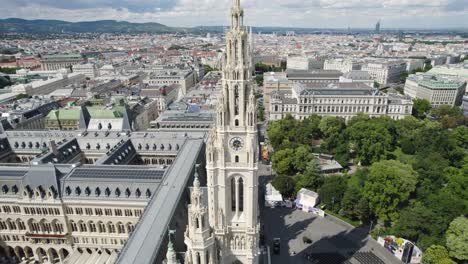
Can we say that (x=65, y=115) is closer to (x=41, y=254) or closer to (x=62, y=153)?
(x=62, y=153)

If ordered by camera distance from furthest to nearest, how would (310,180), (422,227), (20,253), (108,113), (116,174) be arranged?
1. (108,113)
2. (310,180)
3. (20,253)
4. (116,174)
5. (422,227)

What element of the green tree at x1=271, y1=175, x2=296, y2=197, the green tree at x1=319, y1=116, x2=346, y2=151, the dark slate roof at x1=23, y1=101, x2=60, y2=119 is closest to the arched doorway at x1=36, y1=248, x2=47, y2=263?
the green tree at x1=271, y1=175, x2=296, y2=197

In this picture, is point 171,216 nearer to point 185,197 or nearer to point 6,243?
point 185,197

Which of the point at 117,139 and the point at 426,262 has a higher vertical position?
the point at 117,139

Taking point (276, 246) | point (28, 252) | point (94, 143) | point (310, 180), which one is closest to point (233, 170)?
point (276, 246)

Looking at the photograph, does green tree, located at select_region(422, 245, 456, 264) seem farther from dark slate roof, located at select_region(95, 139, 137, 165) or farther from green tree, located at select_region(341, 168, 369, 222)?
dark slate roof, located at select_region(95, 139, 137, 165)

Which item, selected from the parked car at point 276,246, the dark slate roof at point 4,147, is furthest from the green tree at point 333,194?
the dark slate roof at point 4,147

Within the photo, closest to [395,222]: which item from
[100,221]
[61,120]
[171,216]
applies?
[171,216]

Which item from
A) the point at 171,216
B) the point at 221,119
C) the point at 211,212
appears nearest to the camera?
the point at 221,119
